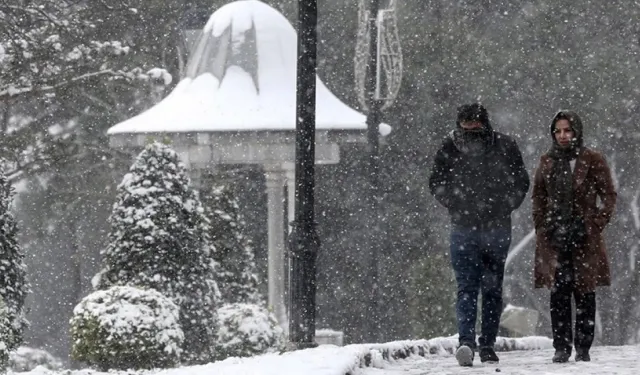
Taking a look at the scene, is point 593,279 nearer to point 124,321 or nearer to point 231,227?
point 124,321

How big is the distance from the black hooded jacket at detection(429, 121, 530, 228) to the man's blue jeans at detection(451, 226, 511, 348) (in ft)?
0.25

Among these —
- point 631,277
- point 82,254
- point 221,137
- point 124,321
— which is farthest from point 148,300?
point 82,254

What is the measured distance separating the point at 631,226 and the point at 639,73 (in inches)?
175

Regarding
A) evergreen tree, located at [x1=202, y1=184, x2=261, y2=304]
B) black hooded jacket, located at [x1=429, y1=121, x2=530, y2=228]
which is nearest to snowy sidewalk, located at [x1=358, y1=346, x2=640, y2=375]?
black hooded jacket, located at [x1=429, y1=121, x2=530, y2=228]

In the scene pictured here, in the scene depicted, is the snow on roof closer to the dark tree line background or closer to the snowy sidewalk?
the dark tree line background

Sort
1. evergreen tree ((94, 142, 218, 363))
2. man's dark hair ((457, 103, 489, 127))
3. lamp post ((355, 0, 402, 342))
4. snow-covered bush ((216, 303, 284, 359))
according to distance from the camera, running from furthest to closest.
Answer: lamp post ((355, 0, 402, 342))
snow-covered bush ((216, 303, 284, 359))
evergreen tree ((94, 142, 218, 363))
man's dark hair ((457, 103, 489, 127))

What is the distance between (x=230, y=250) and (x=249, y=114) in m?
4.18

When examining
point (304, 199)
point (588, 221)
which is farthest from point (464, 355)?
point (304, 199)

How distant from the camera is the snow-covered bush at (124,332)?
12.3 metres

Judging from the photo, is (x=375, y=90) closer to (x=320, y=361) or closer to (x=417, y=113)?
(x=417, y=113)

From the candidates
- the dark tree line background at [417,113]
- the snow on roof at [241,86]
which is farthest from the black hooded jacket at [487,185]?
the dark tree line background at [417,113]

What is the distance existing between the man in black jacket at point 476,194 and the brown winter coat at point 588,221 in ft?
0.86

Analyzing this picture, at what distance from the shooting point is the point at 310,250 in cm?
1043

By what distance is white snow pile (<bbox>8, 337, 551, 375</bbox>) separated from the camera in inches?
292
